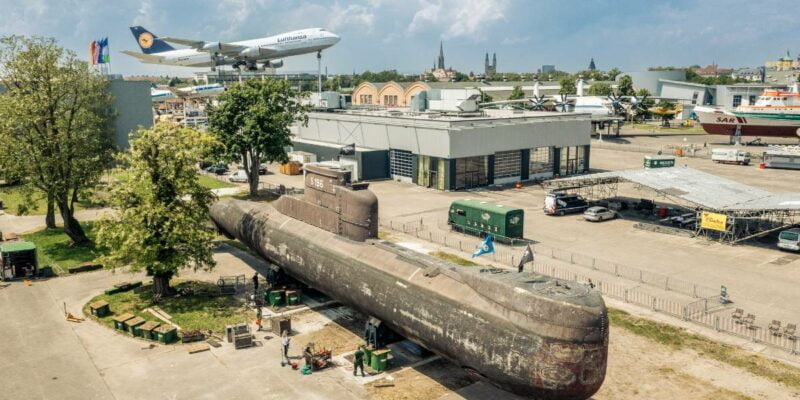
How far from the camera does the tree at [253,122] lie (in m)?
61.5

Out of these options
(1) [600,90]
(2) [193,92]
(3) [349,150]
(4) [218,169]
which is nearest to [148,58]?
(2) [193,92]

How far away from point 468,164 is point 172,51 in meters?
89.0

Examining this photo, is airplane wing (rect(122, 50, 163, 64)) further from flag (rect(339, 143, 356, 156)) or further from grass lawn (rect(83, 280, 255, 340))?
grass lawn (rect(83, 280, 255, 340))

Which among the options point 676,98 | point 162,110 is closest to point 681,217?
point 676,98

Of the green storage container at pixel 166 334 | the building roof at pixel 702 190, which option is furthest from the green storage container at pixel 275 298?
the building roof at pixel 702 190

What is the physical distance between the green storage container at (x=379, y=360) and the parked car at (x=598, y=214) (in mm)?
32820

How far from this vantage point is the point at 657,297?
113ft

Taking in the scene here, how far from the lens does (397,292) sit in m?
25.9

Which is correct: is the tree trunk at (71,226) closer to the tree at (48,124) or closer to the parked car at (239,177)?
the tree at (48,124)

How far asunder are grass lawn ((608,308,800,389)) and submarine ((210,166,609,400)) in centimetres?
978

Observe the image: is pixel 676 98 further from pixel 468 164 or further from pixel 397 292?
pixel 397 292

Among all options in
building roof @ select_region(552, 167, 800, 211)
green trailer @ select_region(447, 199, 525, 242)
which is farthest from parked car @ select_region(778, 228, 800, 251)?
green trailer @ select_region(447, 199, 525, 242)

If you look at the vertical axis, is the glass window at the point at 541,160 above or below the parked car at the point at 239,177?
above

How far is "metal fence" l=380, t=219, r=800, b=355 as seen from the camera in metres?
29.3
